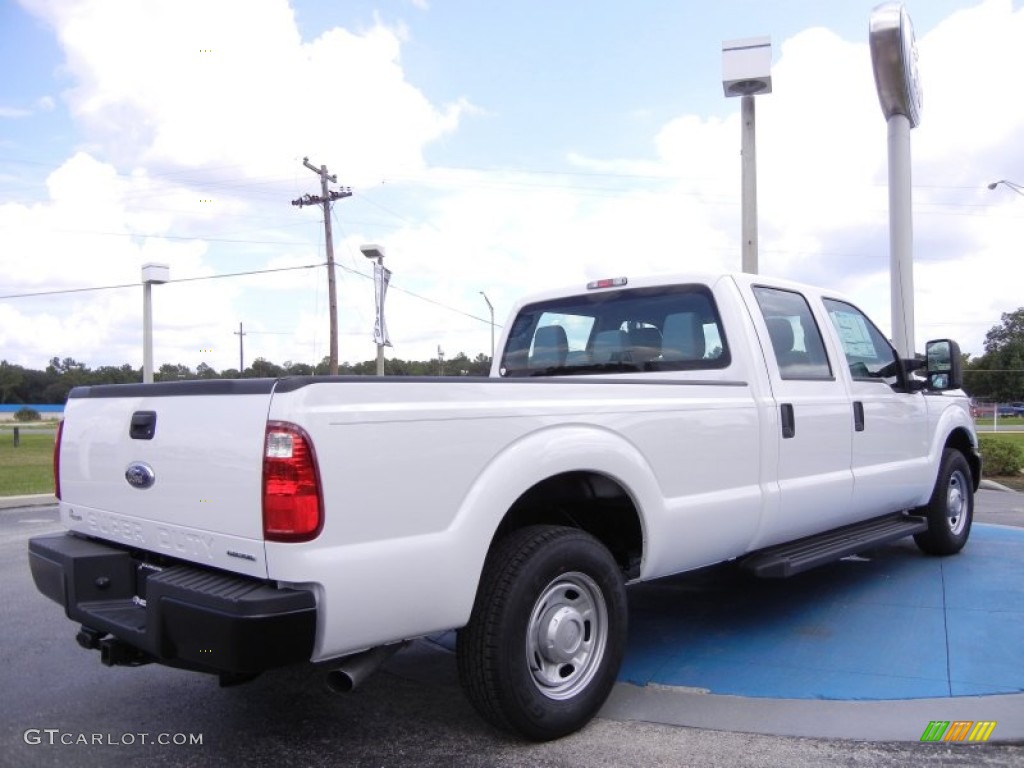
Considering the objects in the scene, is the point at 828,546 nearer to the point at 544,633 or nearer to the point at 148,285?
the point at 544,633

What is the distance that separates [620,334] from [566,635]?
7.04 feet

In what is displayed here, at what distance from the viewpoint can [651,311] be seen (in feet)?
16.1

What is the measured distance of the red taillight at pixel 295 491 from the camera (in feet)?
8.53

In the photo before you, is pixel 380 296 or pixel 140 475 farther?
pixel 380 296

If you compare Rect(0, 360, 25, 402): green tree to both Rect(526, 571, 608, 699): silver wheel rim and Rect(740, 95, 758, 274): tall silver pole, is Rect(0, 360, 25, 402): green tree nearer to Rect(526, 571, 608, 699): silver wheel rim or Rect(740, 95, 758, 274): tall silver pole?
Rect(740, 95, 758, 274): tall silver pole

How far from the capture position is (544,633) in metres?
3.29

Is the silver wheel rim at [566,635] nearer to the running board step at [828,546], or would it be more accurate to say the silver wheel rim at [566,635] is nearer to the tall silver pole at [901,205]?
the running board step at [828,546]

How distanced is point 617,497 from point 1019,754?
1818mm

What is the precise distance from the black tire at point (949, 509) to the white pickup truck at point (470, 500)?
5.90 ft

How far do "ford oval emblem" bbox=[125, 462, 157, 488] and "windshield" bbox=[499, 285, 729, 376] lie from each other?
2.61 m

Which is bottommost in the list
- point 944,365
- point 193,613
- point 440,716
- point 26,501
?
point 26,501

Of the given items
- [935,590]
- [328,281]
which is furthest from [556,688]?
[328,281]

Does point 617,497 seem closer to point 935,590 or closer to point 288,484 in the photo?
point 288,484

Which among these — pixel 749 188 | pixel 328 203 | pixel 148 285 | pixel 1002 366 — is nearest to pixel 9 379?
pixel 328 203
